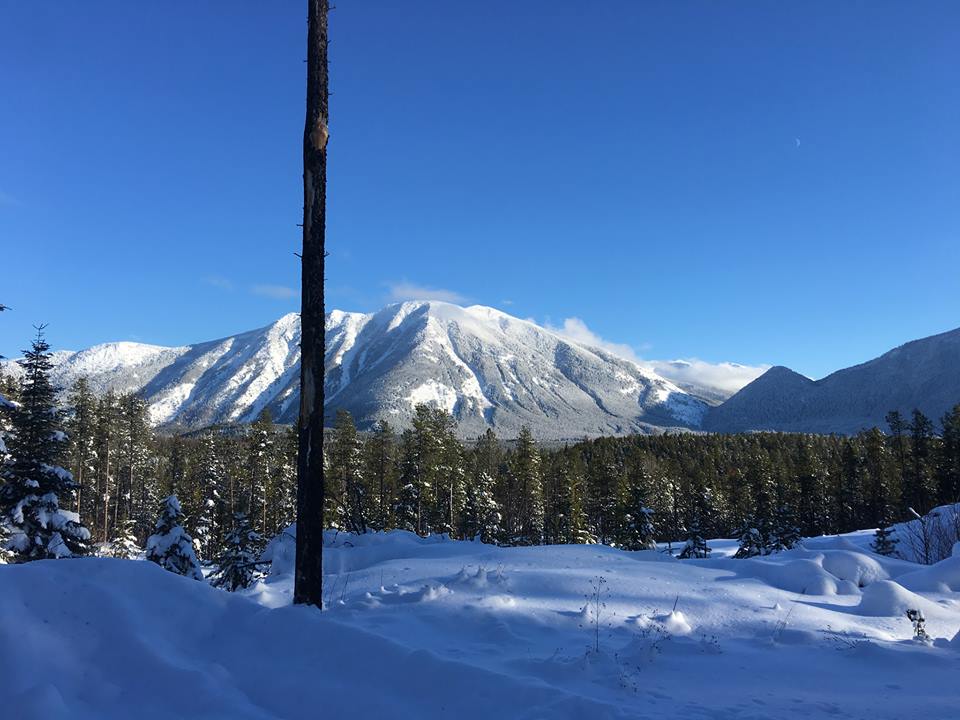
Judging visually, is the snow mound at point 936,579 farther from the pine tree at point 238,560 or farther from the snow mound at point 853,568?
the pine tree at point 238,560

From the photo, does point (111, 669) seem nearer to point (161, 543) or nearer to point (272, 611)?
point (272, 611)

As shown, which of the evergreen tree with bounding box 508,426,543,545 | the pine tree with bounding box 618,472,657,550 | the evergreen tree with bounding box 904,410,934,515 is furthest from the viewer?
the evergreen tree with bounding box 904,410,934,515

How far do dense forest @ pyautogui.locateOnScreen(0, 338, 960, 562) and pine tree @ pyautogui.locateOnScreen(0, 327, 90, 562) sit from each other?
15 centimetres

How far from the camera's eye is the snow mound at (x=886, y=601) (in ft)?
27.9

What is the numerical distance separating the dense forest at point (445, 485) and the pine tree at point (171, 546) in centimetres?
141

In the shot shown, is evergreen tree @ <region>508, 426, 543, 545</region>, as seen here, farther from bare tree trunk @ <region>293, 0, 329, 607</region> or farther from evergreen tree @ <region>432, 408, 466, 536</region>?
bare tree trunk @ <region>293, 0, 329, 607</region>

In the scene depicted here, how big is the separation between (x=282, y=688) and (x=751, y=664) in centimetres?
468

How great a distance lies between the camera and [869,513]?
6925cm

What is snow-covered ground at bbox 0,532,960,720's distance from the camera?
13.5 feet

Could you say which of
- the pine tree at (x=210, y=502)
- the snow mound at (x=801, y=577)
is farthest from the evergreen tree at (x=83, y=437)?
the snow mound at (x=801, y=577)

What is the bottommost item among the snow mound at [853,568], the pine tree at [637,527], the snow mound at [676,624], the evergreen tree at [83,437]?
the pine tree at [637,527]

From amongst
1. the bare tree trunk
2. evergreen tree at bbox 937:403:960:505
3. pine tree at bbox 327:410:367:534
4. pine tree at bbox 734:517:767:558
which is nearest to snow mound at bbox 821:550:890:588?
the bare tree trunk

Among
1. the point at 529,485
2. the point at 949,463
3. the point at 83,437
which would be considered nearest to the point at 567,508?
the point at 529,485

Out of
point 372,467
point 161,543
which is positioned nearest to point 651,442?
point 372,467
